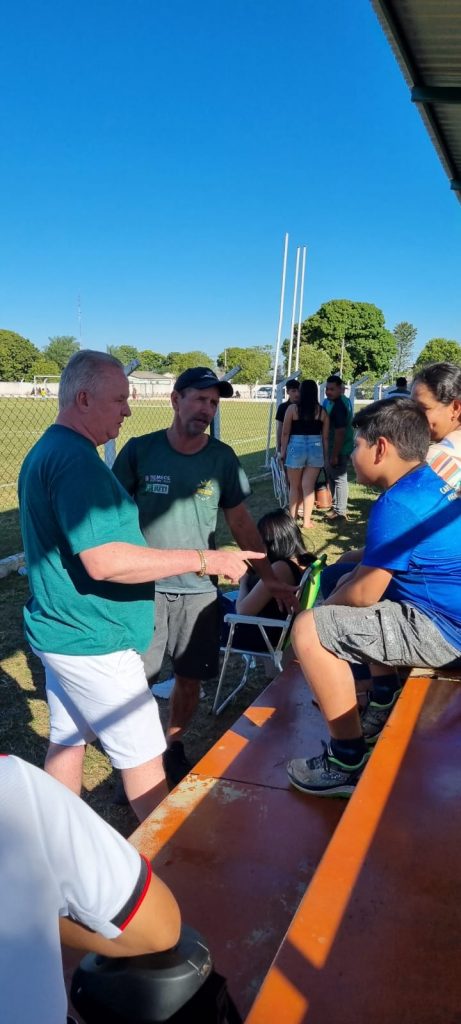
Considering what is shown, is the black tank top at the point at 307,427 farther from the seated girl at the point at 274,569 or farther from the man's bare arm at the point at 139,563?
the man's bare arm at the point at 139,563

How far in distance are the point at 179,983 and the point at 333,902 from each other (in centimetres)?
44

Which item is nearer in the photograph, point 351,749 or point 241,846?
point 241,846

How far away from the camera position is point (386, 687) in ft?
9.00

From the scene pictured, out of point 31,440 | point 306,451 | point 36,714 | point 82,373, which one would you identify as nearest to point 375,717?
point 82,373

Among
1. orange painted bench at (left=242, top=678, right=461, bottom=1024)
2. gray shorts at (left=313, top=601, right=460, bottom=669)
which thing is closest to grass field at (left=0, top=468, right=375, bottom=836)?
gray shorts at (left=313, top=601, right=460, bottom=669)

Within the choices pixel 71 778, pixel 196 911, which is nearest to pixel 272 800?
pixel 196 911

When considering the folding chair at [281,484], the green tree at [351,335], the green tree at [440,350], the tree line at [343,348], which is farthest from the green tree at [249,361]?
the folding chair at [281,484]

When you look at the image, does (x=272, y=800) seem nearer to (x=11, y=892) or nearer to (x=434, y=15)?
(x=11, y=892)

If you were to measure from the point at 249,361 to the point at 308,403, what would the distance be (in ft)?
282

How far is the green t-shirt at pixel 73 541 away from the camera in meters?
1.88

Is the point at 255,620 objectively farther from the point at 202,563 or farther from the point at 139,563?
the point at 139,563

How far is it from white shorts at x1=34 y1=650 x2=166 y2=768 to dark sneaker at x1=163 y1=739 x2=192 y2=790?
877mm

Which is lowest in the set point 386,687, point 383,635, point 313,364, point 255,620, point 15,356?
point 386,687

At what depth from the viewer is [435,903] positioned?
141cm
